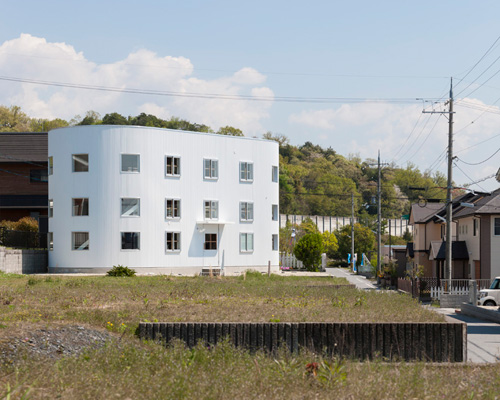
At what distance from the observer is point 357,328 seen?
47.4 feet

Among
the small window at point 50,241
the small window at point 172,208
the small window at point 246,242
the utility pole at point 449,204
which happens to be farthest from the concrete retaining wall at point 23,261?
the utility pole at point 449,204

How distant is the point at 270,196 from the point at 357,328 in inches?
1698

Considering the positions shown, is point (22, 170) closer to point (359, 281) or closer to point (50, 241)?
point (50, 241)

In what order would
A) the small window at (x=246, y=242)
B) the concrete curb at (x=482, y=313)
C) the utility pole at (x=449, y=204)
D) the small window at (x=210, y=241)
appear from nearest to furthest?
the concrete curb at (x=482, y=313)
the utility pole at (x=449, y=204)
the small window at (x=210, y=241)
the small window at (x=246, y=242)

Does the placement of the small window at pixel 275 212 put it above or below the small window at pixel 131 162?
below

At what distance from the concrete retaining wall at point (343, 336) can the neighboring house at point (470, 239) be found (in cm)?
2980

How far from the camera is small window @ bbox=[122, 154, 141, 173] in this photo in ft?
164

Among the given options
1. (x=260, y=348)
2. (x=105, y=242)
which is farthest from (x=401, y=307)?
(x=105, y=242)

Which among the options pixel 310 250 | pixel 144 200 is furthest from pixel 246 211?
pixel 310 250

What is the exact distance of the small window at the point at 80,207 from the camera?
49.9 metres

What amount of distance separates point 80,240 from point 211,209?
9.98 m

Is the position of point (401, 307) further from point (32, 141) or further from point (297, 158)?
point (297, 158)

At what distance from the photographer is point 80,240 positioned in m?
49.8

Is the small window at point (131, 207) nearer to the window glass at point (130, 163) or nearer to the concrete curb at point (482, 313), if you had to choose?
the window glass at point (130, 163)
